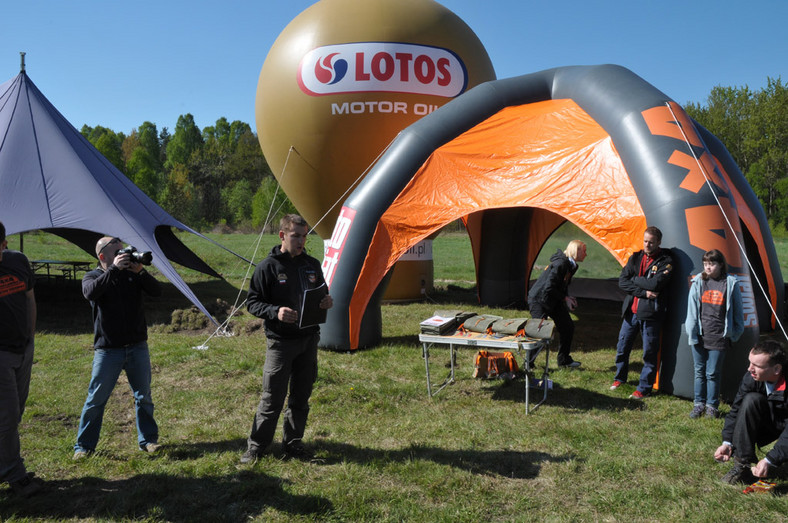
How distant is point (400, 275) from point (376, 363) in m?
5.07

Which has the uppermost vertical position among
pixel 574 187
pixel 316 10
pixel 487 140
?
pixel 316 10

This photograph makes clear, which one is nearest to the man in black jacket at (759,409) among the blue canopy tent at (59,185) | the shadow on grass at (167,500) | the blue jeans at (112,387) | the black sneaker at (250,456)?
the shadow on grass at (167,500)

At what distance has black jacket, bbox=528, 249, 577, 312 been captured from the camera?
6422 mm

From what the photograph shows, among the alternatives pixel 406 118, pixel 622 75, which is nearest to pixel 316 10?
pixel 406 118

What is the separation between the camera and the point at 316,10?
11250mm

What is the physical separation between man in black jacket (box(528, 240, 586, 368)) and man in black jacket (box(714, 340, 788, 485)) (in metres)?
Answer: 2.79

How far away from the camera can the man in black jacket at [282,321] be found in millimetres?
3836

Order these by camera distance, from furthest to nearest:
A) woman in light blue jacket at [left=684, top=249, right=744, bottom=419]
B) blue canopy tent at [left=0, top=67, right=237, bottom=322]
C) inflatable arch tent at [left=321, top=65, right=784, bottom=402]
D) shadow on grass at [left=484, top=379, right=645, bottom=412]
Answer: blue canopy tent at [left=0, top=67, right=237, bottom=322] → inflatable arch tent at [left=321, top=65, right=784, bottom=402] → shadow on grass at [left=484, top=379, right=645, bottom=412] → woman in light blue jacket at [left=684, top=249, right=744, bottom=419]

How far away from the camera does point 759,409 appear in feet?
11.9

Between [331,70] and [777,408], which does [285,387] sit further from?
[331,70]

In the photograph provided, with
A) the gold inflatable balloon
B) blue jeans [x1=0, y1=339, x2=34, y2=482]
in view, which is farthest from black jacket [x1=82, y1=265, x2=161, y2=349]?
the gold inflatable balloon

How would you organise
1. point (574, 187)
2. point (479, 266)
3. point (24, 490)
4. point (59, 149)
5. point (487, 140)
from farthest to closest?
point (479, 266), point (59, 149), point (487, 140), point (574, 187), point (24, 490)

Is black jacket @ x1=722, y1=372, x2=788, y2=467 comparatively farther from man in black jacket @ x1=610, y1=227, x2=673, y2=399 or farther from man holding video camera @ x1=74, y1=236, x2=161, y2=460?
man holding video camera @ x1=74, y1=236, x2=161, y2=460

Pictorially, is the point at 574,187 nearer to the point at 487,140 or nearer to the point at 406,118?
the point at 487,140
